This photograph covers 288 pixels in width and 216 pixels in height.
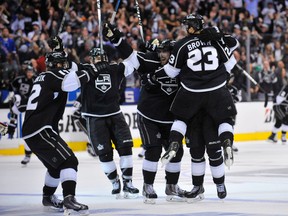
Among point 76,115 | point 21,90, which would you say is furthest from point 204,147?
point 76,115

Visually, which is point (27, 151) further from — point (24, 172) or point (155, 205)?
point (155, 205)

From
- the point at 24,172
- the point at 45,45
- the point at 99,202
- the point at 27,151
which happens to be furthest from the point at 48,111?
the point at 45,45

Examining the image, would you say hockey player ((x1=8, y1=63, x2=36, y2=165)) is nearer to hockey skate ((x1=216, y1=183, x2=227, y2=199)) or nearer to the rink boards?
the rink boards

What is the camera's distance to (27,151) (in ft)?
47.0

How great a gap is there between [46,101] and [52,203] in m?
1.09

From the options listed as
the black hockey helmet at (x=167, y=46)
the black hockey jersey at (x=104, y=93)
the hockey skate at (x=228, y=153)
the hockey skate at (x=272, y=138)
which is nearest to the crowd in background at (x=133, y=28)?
the hockey skate at (x=272, y=138)

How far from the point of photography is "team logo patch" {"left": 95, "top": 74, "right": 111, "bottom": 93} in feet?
32.6

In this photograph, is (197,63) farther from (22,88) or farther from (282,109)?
(282,109)

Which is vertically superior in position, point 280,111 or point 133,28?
point 133,28

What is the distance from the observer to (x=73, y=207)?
791 centimetres

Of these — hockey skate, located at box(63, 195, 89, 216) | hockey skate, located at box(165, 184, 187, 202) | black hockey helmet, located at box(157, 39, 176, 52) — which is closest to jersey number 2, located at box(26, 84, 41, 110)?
hockey skate, located at box(63, 195, 89, 216)

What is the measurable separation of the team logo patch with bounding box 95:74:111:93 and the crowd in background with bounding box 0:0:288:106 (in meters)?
6.65

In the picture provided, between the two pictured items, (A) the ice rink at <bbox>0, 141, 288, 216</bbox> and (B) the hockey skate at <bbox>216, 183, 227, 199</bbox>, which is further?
(B) the hockey skate at <bbox>216, 183, 227, 199</bbox>

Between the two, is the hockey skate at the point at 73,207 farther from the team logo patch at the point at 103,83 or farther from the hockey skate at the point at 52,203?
the team logo patch at the point at 103,83
